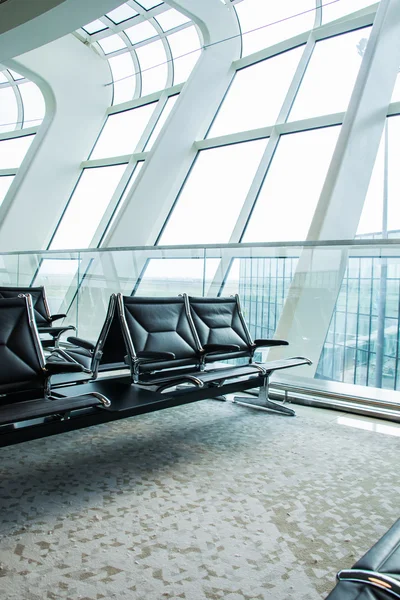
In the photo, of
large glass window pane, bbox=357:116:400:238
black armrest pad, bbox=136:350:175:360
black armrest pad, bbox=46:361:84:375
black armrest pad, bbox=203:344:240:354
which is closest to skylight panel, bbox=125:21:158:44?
large glass window pane, bbox=357:116:400:238

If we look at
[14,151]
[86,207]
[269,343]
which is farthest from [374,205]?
[14,151]

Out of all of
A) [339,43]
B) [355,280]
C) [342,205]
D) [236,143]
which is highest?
[339,43]

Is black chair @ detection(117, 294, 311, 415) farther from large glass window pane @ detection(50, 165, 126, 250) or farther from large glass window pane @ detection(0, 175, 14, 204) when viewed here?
large glass window pane @ detection(0, 175, 14, 204)

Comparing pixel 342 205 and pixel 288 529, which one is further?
pixel 342 205

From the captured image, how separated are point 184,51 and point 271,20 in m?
2.09

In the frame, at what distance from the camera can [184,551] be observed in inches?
71.2

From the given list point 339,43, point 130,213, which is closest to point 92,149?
point 130,213

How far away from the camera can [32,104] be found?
42.4ft

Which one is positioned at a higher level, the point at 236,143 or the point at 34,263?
the point at 236,143

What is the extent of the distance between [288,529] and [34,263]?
6.08 metres

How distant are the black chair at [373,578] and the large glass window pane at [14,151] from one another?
12.4 metres

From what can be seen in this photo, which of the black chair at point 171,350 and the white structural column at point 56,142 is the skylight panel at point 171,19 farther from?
the black chair at point 171,350

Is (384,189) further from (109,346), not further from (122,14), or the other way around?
(122,14)

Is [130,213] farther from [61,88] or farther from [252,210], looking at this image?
[61,88]
